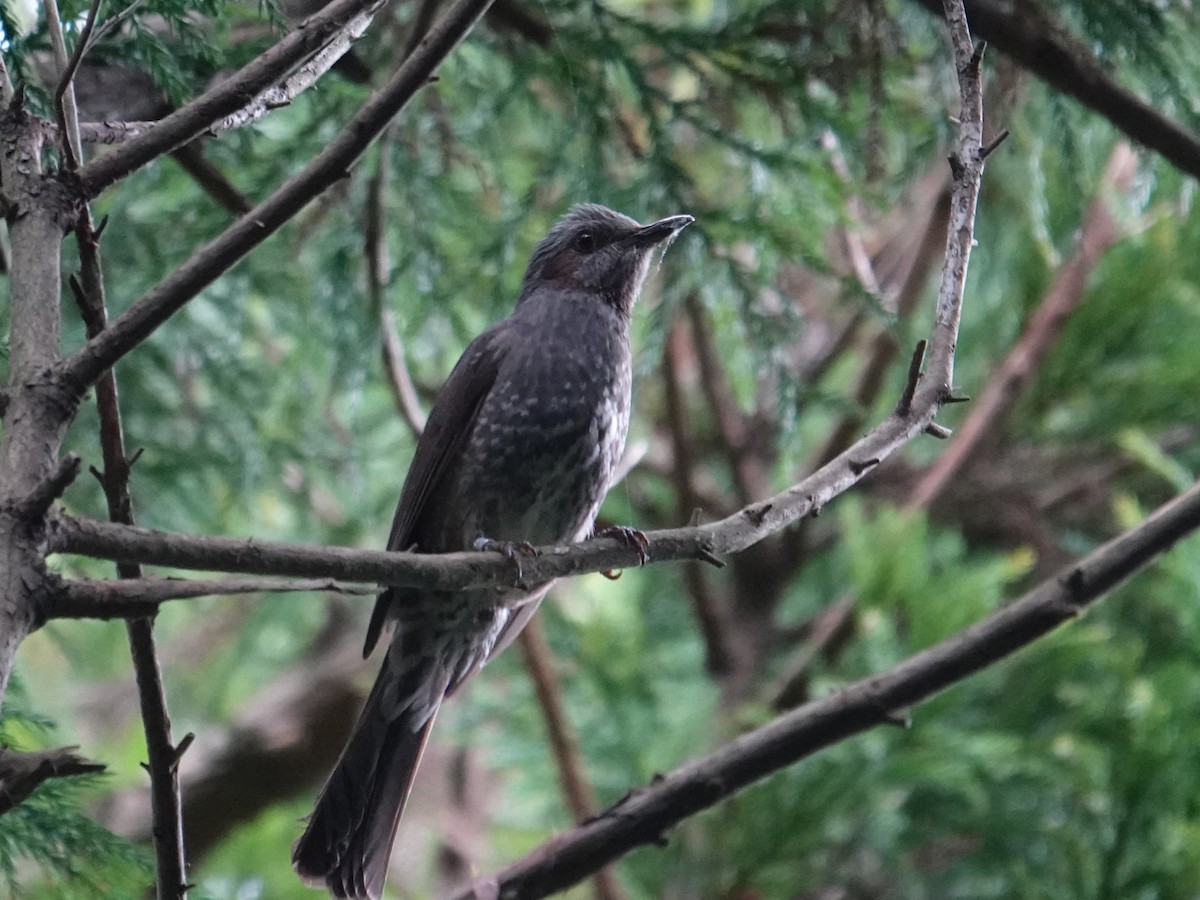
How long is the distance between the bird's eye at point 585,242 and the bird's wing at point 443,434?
487 mm

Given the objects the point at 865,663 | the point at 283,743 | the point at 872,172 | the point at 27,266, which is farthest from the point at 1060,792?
the point at 27,266

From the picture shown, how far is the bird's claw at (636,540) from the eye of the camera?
220 centimetres

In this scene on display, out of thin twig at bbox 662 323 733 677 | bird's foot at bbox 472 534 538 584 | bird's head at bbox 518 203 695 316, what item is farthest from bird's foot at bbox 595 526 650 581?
thin twig at bbox 662 323 733 677

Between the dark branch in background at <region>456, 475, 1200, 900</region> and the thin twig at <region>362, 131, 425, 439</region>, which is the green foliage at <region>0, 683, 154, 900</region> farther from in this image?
the thin twig at <region>362, 131, 425, 439</region>

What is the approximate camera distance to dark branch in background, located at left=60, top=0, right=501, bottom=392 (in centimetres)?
167

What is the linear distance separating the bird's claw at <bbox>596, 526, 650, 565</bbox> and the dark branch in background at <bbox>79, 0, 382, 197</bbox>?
0.96 m

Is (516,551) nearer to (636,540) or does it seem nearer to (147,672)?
(636,540)

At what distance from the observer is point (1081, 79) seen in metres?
2.94

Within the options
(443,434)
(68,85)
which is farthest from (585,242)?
(68,85)

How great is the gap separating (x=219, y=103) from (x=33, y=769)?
97 cm

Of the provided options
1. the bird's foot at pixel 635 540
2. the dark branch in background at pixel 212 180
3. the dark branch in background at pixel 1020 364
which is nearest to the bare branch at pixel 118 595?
the bird's foot at pixel 635 540

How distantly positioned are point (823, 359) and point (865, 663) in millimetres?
1848

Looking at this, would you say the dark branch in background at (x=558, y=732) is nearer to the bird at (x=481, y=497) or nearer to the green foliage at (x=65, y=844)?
the bird at (x=481, y=497)

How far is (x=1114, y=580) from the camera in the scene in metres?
2.63
